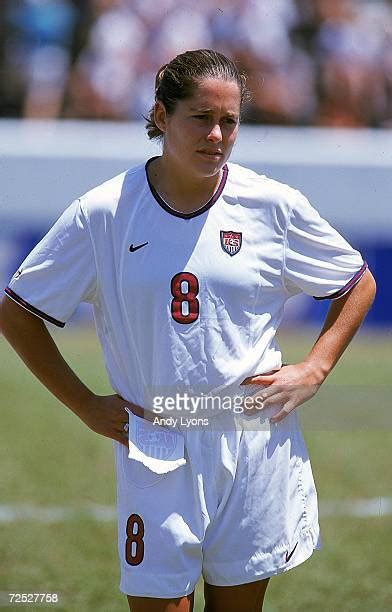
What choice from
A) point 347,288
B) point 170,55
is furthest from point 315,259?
point 170,55

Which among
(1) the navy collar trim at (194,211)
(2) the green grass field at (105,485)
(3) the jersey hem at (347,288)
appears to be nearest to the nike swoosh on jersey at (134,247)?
(1) the navy collar trim at (194,211)

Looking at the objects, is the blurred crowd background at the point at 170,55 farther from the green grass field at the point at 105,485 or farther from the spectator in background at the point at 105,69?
the green grass field at the point at 105,485

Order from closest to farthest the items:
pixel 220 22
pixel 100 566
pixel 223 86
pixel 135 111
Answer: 1. pixel 223 86
2. pixel 100 566
3. pixel 220 22
4. pixel 135 111

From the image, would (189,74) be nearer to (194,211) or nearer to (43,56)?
(194,211)

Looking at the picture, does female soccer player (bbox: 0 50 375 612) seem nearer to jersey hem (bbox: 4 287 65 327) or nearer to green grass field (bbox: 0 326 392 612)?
A: jersey hem (bbox: 4 287 65 327)

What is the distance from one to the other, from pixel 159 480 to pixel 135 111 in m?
6.81

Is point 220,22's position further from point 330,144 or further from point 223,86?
point 223,86

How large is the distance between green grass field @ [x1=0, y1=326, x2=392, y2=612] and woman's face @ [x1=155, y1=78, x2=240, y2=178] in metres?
2.06

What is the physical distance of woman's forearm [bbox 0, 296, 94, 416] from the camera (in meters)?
2.85

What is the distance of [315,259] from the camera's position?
9.57 feet

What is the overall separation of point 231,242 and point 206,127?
297 millimetres

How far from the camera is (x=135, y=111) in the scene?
9.25 metres


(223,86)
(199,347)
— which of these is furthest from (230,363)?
(223,86)

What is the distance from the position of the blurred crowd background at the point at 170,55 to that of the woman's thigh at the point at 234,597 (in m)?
6.44
